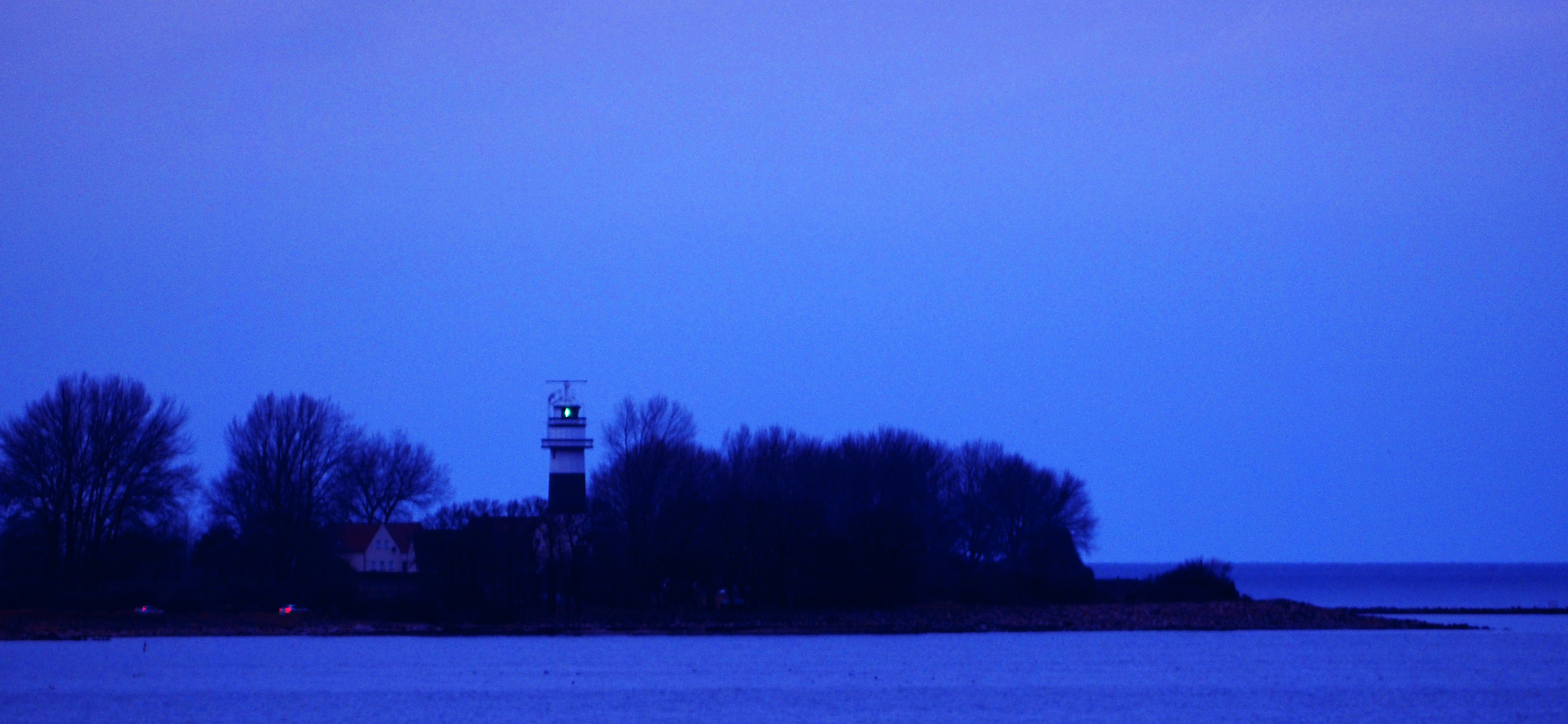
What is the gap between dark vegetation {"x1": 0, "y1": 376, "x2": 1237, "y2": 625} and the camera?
59.9m

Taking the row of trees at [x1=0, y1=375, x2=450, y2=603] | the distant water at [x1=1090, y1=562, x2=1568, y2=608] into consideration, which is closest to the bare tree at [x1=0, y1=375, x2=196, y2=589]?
the row of trees at [x1=0, y1=375, x2=450, y2=603]

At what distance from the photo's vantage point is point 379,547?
74375 mm

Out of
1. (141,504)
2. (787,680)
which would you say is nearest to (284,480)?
(141,504)

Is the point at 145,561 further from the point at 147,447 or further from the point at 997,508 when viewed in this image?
the point at 997,508

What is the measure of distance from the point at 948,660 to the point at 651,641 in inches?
462

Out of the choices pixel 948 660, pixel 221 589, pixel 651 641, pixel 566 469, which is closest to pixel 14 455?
pixel 221 589

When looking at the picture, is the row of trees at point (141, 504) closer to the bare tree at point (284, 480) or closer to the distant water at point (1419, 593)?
the bare tree at point (284, 480)

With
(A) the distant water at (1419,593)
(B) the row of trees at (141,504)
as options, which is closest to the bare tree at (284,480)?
(B) the row of trees at (141,504)

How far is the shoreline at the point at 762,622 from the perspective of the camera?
2163 inches

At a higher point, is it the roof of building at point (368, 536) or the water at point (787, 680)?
the roof of building at point (368, 536)

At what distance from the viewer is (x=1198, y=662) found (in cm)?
4747

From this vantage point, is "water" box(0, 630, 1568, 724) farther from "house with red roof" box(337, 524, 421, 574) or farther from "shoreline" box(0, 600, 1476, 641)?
"house with red roof" box(337, 524, 421, 574)

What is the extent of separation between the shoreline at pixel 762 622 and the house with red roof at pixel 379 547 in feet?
46.7

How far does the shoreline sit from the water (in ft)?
3.21
